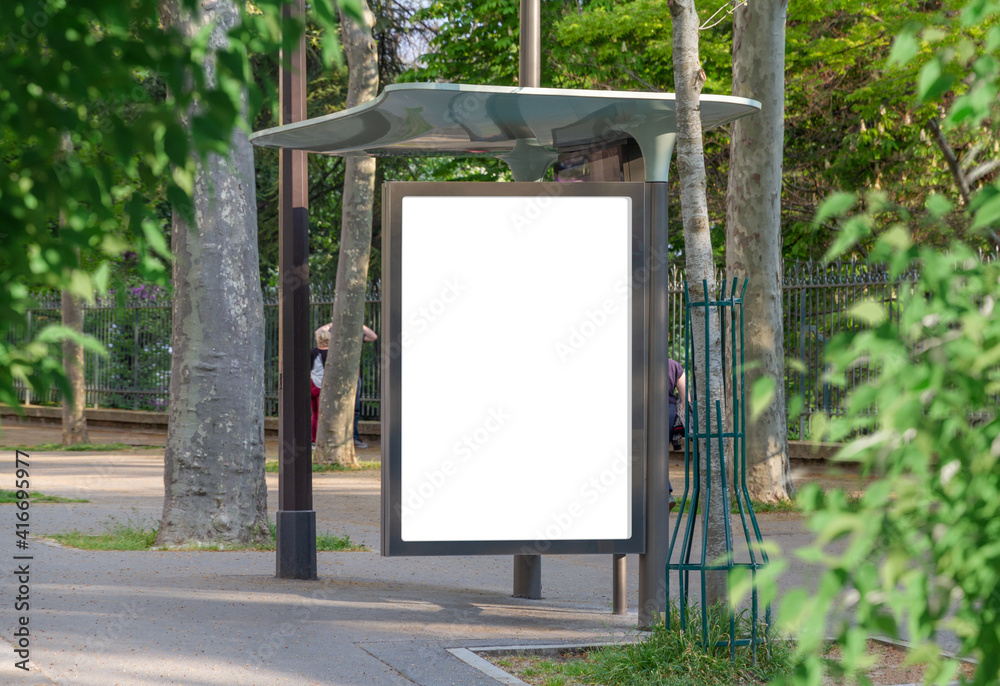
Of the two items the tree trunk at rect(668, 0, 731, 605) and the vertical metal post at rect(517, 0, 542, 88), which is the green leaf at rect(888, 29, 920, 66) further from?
the vertical metal post at rect(517, 0, 542, 88)

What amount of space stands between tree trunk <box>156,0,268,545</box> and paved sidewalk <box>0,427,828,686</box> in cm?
39

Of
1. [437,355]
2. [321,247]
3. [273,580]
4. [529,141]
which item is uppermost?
[321,247]

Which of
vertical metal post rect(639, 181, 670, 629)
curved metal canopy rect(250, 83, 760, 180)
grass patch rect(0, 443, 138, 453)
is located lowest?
grass patch rect(0, 443, 138, 453)

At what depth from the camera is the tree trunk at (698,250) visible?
18.1ft

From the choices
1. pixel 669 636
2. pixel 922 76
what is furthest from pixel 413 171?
pixel 922 76

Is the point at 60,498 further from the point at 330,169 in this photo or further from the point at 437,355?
the point at 330,169

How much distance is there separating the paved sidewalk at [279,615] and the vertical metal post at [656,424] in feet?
1.10

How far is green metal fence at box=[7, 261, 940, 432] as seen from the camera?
1485 centimetres

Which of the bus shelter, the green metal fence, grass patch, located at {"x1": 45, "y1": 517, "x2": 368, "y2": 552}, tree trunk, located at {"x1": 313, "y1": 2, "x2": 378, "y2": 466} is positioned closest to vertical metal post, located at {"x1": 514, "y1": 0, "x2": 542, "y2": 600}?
the bus shelter

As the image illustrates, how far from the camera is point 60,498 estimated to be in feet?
39.6

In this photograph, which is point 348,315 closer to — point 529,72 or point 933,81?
point 529,72

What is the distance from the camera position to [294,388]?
25.3 ft

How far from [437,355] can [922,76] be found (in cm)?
442

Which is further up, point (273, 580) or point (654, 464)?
point (654, 464)
